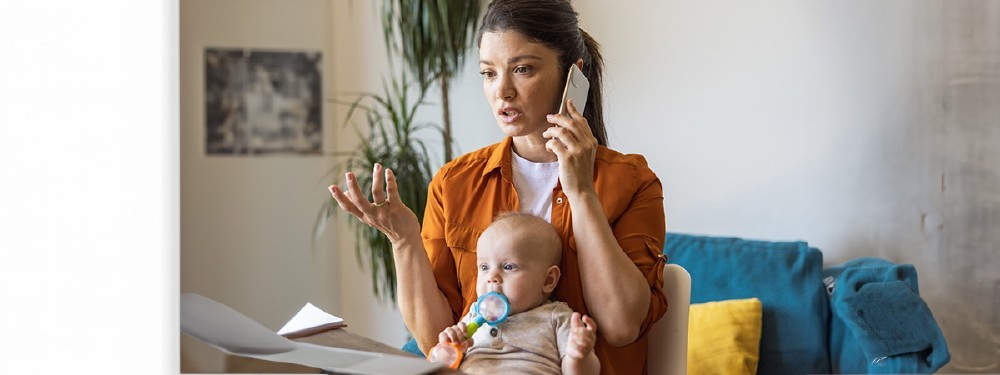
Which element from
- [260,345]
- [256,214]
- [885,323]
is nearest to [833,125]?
[885,323]

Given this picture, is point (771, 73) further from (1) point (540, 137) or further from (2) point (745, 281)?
(1) point (540, 137)

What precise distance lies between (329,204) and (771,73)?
1598 millimetres

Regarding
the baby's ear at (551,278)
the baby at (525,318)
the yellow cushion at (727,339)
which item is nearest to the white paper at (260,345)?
the baby at (525,318)

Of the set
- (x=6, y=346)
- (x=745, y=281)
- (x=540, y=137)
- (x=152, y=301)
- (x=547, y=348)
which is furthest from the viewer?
(x=745, y=281)

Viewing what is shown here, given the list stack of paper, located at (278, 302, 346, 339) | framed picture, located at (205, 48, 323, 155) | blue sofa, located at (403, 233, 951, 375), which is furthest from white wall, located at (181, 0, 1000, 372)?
stack of paper, located at (278, 302, 346, 339)

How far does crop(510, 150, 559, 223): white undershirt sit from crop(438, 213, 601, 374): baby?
0.08 m

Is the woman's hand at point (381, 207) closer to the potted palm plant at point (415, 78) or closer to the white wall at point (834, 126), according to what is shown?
the white wall at point (834, 126)

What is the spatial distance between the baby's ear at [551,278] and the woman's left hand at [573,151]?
118 millimetres

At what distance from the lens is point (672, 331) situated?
1.50 metres

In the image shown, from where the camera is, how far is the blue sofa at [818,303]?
2.22 m

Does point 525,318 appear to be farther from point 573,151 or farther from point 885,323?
point 885,323

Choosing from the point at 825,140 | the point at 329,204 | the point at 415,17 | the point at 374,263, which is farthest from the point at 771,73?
the point at 329,204

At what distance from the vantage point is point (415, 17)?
316cm

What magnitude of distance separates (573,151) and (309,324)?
0.46 meters
